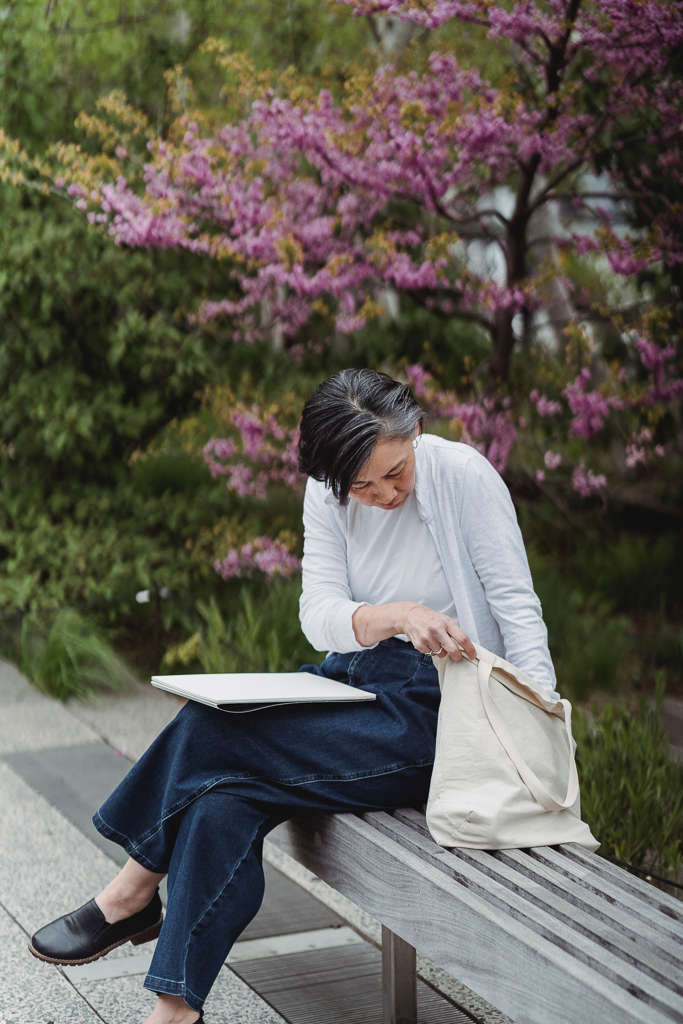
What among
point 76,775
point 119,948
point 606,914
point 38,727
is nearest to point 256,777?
point 606,914

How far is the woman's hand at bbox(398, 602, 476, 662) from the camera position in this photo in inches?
81.1

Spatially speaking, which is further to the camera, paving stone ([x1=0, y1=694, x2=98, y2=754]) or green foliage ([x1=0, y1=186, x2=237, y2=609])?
green foliage ([x1=0, y1=186, x2=237, y2=609])

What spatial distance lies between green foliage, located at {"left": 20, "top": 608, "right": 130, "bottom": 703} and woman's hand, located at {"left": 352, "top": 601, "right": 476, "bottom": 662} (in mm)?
2625

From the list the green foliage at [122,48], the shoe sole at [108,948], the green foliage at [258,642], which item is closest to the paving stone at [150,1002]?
the shoe sole at [108,948]

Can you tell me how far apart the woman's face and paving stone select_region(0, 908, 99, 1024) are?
4.06ft

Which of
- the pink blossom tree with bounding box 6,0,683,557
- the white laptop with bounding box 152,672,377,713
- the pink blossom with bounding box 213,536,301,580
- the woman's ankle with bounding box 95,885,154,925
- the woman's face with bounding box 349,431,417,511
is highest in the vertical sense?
the pink blossom tree with bounding box 6,0,683,557

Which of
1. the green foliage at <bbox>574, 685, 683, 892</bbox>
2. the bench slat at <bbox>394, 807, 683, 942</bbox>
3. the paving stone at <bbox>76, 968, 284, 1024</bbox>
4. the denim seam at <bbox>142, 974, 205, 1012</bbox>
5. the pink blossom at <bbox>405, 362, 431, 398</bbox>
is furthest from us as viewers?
the pink blossom at <bbox>405, 362, 431, 398</bbox>

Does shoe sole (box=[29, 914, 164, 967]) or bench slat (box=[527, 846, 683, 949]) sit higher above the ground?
bench slat (box=[527, 846, 683, 949])

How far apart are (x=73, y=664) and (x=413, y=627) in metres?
2.89

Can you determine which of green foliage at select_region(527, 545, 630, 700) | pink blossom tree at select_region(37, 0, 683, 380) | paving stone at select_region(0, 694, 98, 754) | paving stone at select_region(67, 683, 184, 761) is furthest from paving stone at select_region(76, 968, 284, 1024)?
pink blossom tree at select_region(37, 0, 683, 380)

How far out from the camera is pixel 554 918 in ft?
5.74

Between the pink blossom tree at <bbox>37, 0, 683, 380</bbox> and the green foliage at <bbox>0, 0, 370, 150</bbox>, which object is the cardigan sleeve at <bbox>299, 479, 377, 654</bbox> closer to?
the pink blossom tree at <bbox>37, 0, 683, 380</bbox>

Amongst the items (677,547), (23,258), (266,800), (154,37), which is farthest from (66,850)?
(677,547)

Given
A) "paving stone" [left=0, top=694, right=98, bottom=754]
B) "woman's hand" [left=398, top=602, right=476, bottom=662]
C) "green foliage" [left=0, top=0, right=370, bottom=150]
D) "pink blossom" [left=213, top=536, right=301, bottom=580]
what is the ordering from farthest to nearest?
"green foliage" [left=0, top=0, right=370, bottom=150], "pink blossom" [left=213, top=536, right=301, bottom=580], "paving stone" [left=0, top=694, right=98, bottom=754], "woman's hand" [left=398, top=602, right=476, bottom=662]
